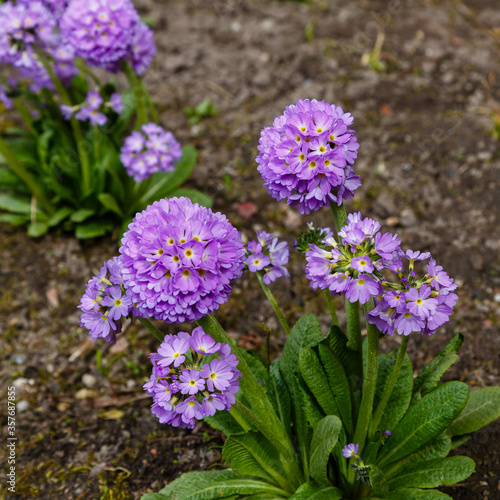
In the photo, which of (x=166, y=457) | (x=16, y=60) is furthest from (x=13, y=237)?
(x=166, y=457)

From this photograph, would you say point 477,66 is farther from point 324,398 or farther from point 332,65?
point 324,398

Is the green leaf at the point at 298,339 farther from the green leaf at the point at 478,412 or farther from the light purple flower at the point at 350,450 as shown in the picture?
the green leaf at the point at 478,412

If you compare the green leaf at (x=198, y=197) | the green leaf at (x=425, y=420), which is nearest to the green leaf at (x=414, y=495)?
the green leaf at (x=425, y=420)

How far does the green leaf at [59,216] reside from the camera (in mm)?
4605

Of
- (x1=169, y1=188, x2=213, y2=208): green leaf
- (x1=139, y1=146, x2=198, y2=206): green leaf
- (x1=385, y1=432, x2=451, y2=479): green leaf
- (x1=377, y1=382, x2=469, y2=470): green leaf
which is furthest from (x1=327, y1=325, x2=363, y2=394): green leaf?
(x1=139, y1=146, x2=198, y2=206): green leaf

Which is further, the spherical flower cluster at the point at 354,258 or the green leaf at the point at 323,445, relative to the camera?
the green leaf at the point at 323,445

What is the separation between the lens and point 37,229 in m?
4.64

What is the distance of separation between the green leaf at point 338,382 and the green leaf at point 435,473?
310 millimetres

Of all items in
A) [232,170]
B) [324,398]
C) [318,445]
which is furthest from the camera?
[232,170]

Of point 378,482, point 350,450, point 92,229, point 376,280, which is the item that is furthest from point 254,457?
point 92,229

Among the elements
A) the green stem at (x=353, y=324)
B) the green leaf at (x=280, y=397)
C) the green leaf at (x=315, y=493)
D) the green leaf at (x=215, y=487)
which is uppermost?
the green stem at (x=353, y=324)

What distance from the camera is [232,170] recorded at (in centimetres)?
518

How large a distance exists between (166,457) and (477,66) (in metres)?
4.70

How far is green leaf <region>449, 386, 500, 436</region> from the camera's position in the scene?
282 cm
